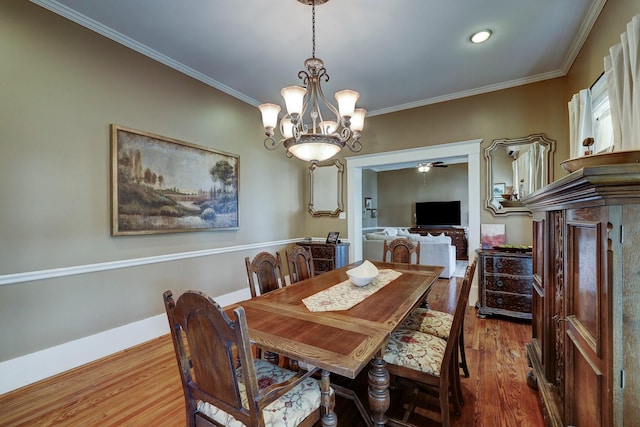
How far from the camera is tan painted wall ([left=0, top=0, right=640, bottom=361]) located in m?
2.06

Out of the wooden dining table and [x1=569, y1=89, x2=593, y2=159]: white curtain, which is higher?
[x1=569, y1=89, x2=593, y2=159]: white curtain

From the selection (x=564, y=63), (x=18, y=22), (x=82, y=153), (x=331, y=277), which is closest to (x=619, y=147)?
(x=564, y=63)

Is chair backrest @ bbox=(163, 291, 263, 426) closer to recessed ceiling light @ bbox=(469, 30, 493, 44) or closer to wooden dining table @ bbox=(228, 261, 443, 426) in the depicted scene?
wooden dining table @ bbox=(228, 261, 443, 426)

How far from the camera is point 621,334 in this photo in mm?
809

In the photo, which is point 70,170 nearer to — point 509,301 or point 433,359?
point 433,359

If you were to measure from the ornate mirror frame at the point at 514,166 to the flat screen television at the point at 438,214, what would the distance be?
5363 millimetres

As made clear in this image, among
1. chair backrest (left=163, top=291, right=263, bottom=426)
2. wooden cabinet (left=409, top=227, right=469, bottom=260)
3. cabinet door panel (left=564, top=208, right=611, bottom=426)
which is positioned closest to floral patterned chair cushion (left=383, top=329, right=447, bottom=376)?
cabinet door panel (left=564, top=208, right=611, bottom=426)

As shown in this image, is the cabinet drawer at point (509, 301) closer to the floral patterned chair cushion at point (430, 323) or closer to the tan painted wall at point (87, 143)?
the tan painted wall at point (87, 143)

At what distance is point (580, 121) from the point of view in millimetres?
2443

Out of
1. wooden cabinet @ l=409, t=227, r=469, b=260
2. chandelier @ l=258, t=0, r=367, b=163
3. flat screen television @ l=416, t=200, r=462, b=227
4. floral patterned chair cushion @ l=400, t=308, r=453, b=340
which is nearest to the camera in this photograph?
floral patterned chair cushion @ l=400, t=308, r=453, b=340

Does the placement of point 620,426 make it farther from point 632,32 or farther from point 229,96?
point 229,96

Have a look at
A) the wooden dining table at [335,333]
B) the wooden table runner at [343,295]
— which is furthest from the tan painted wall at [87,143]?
the wooden table runner at [343,295]

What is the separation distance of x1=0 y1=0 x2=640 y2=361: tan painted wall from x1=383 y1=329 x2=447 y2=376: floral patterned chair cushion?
246cm

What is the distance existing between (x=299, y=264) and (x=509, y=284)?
8.19ft
